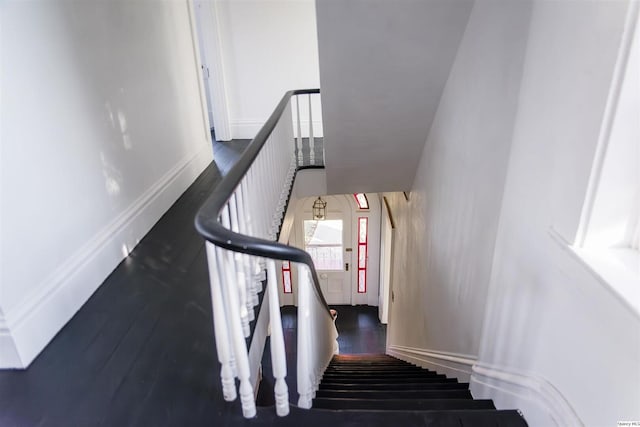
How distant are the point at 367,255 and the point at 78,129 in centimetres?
704

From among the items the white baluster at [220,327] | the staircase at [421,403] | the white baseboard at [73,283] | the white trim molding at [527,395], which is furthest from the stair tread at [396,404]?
the white baseboard at [73,283]

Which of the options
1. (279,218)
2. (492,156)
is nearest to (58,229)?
(279,218)

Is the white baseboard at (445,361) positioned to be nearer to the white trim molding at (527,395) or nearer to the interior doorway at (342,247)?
the white trim molding at (527,395)

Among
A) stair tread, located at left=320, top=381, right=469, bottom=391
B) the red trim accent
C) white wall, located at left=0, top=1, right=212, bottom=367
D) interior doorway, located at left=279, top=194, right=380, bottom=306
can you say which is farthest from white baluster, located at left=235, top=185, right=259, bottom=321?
the red trim accent

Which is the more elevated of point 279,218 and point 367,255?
point 279,218

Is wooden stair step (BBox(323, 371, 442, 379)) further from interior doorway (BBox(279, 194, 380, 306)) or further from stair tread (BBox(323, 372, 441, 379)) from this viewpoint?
interior doorway (BBox(279, 194, 380, 306))

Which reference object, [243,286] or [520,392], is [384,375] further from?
[243,286]

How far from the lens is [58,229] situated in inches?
88.1

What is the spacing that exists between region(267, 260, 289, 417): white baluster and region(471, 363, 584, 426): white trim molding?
955 mm

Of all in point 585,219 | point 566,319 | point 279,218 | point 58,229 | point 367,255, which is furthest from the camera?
point 367,255

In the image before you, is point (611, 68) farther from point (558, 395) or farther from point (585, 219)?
point (558, 395)

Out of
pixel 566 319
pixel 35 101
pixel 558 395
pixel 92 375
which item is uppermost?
pixel 35 101

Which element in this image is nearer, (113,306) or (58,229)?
(58,229)

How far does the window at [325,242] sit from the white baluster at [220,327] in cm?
707
